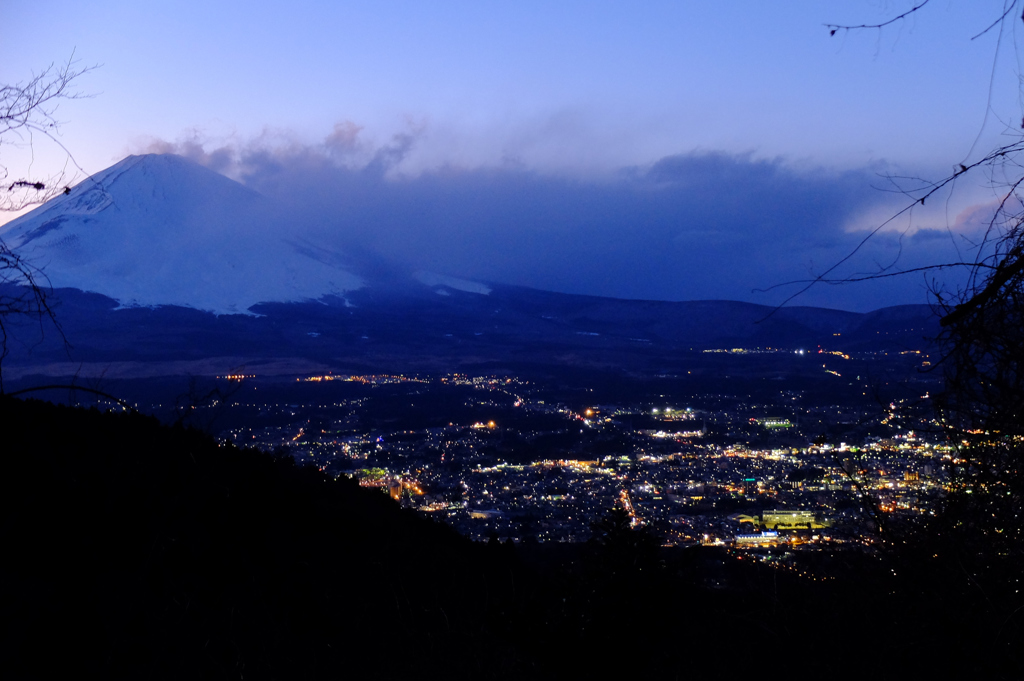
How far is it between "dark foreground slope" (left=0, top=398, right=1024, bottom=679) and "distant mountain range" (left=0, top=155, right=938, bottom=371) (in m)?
58.7

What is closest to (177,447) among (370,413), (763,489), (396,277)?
(763,489)

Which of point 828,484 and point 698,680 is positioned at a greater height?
point 698,680

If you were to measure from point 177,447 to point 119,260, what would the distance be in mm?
118693

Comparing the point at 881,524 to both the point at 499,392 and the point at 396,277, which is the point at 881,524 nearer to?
the point at 499,392

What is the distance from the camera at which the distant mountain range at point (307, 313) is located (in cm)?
7119

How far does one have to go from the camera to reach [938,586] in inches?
122

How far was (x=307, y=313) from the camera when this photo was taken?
313 ft

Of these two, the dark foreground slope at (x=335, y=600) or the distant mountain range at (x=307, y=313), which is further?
the distant mountain range at (x=307, y=313)

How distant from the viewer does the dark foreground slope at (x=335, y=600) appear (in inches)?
114

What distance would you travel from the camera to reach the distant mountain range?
7119cm

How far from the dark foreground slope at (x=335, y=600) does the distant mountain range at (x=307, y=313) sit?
2309 inches

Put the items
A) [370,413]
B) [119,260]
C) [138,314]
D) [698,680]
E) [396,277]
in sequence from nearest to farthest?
[698,680] < [370,413] < [138,314] < [119,260] < [396,277]

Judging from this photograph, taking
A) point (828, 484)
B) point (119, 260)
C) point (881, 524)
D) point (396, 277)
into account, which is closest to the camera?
point (881, 524)

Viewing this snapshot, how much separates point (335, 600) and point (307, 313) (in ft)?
311
